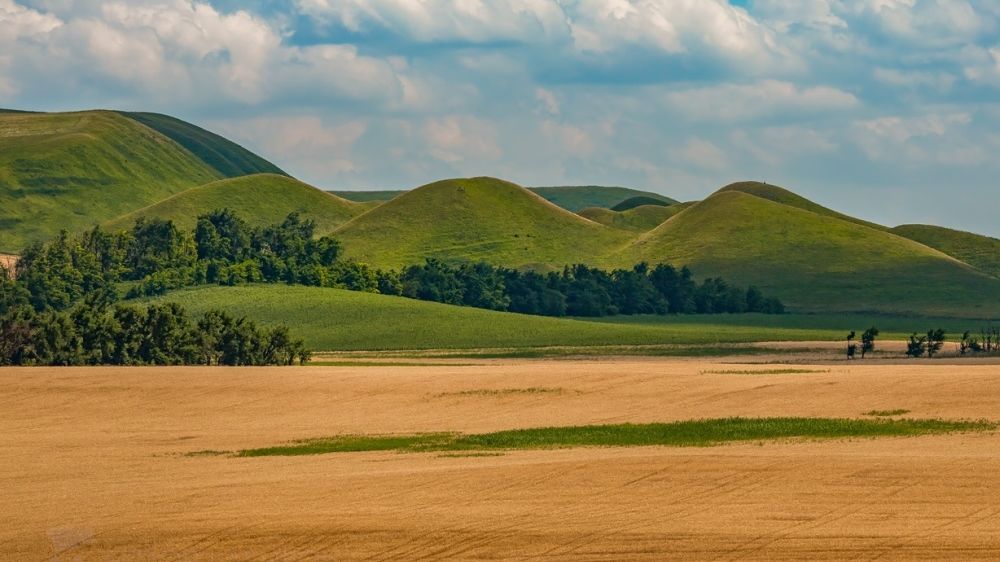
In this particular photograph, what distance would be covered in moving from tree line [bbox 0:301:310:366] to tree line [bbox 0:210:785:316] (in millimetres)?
56672

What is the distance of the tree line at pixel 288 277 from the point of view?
484ft

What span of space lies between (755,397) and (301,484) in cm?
2476

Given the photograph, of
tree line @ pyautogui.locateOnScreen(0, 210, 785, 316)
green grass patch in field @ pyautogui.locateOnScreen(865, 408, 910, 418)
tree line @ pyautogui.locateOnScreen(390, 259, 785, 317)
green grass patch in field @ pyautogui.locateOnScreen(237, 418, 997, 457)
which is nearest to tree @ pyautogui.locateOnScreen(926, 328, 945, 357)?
green grass patch in field @ pyautogui.locateOnScreen(865, 408, 910, 418)

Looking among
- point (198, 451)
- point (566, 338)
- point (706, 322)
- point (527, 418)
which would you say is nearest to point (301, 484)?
point (198, 451)

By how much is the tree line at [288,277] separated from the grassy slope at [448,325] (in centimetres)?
522

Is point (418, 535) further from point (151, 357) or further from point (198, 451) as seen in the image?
point (151, 357)

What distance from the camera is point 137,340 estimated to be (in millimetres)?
83188

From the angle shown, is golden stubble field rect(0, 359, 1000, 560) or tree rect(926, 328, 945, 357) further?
tree rect(926, 328, 945, 357)

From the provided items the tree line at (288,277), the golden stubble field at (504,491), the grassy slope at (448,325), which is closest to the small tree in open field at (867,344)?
the grassy slope at (448,325)

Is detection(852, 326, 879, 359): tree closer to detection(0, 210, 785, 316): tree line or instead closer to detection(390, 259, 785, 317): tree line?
detection(390, 259, 785, 317): tree line

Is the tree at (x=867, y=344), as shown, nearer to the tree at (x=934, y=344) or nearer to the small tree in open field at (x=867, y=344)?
the small tree in open field at (x=867, y=344)

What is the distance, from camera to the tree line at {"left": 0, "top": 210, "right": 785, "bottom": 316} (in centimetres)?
14750

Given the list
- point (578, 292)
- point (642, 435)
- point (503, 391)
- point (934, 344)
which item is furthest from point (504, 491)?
point (578, 292)

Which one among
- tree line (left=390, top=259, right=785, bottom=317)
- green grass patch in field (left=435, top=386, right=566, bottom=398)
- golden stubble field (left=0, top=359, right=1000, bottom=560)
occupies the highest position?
tree line (left=390, top=259, right=785, bottom=317)
